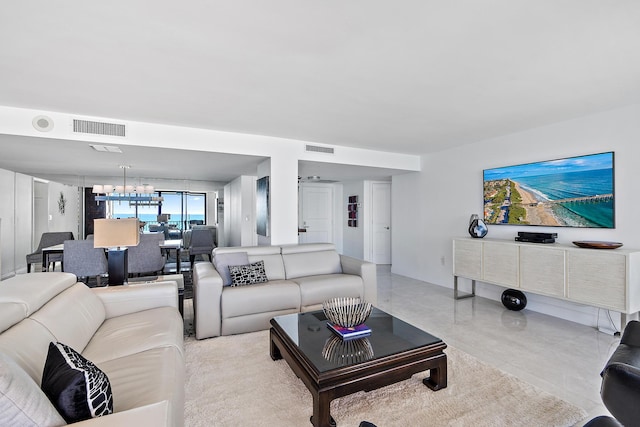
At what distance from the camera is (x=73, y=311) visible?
1.98 meters

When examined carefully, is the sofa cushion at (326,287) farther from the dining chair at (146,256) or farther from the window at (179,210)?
the window at (179,210)

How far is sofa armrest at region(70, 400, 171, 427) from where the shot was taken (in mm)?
1009

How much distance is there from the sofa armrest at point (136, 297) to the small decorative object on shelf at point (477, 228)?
3.96 m

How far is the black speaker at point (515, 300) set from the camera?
388 cm

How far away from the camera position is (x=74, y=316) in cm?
195

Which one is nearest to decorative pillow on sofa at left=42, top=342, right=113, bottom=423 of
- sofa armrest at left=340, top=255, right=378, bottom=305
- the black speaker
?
sofa armrest at left=340, top=255, right=378, bottom=305

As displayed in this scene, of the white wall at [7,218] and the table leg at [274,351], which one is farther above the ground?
the white wall at [7,218]

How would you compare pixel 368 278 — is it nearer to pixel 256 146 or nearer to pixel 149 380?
pixel 256 146

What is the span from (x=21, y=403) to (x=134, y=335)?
3.90 ft

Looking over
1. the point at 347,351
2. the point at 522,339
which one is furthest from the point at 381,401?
the point at 522,339

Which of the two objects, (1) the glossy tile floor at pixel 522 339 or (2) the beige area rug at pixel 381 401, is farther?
(1) the glossy tile floor at pixel 522 339

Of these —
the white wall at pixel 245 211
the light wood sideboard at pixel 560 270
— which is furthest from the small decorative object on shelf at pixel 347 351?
the white wall at pixel 245 211

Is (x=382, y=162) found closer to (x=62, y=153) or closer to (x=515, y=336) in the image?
(x=515, y=336)

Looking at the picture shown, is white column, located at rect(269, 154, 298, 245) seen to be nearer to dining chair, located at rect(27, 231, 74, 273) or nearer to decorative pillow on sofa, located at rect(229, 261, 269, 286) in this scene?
decorative pillow on sofa, located at rect(229, 261, 269, 286)
